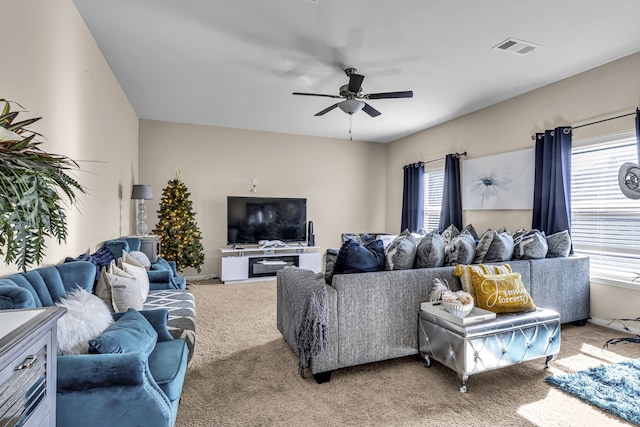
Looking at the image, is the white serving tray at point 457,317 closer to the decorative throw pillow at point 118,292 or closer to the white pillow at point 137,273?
the decorative throw pillow at point 118,292

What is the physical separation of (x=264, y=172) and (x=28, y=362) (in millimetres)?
5714

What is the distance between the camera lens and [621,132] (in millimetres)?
3473

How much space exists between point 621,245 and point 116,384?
451 cm

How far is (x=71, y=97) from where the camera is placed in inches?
101

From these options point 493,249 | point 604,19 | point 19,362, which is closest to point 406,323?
point 493,249

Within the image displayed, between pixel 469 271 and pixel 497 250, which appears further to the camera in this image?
pixel 497 250

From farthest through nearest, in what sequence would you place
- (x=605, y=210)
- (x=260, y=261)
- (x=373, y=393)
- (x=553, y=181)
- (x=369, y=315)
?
(x=260, y=261) < (x=553, y=181) < (x=605, y=210) < (x=369, y=315) < (x=373, y=393)

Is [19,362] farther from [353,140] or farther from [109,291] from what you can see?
[353,140]

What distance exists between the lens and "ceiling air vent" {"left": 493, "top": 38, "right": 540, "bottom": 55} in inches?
123

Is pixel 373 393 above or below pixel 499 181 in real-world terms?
below

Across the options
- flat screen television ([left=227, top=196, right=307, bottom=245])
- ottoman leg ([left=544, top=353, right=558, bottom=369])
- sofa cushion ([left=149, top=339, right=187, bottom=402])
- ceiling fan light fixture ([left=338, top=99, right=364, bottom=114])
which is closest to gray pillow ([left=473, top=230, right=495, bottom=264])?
ottoman leg ([left=544, top=353, right=558, bottom=369])

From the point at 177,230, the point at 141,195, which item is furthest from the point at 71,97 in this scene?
the point at 177,230

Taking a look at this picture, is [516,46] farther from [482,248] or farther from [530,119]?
[482,248]

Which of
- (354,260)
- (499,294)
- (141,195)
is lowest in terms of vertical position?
(499,294)
